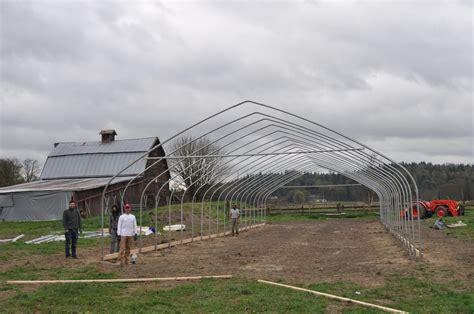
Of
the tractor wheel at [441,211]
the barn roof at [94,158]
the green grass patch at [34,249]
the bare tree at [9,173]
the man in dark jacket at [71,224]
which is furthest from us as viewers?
the bare tree at [9,173]

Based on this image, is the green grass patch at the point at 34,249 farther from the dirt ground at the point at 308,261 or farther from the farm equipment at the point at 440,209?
the farm equipment at the point at 440,209

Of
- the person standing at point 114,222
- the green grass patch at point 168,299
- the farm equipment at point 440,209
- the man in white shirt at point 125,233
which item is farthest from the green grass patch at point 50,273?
the farm equipment at point 440,209

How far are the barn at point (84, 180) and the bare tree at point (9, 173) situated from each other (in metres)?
11.2

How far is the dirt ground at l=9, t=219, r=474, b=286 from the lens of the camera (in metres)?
11.5

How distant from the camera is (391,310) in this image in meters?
7.70

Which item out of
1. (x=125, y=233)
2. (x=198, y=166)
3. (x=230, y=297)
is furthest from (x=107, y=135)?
(x=230, y=297)

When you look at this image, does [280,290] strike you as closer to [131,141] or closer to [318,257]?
[318,257]

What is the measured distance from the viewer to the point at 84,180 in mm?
38531

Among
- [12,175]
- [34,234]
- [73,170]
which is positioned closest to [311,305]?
[34,234]

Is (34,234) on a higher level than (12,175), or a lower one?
lower

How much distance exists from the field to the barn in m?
13.7

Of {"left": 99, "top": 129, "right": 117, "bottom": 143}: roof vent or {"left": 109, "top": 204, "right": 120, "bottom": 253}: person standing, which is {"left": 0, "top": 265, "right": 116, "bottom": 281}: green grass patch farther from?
{"left": 99, "top": 129, "right": 117, "bottom": 143}: roof vent

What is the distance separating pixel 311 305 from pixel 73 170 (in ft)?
116

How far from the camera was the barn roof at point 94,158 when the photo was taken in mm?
40375
